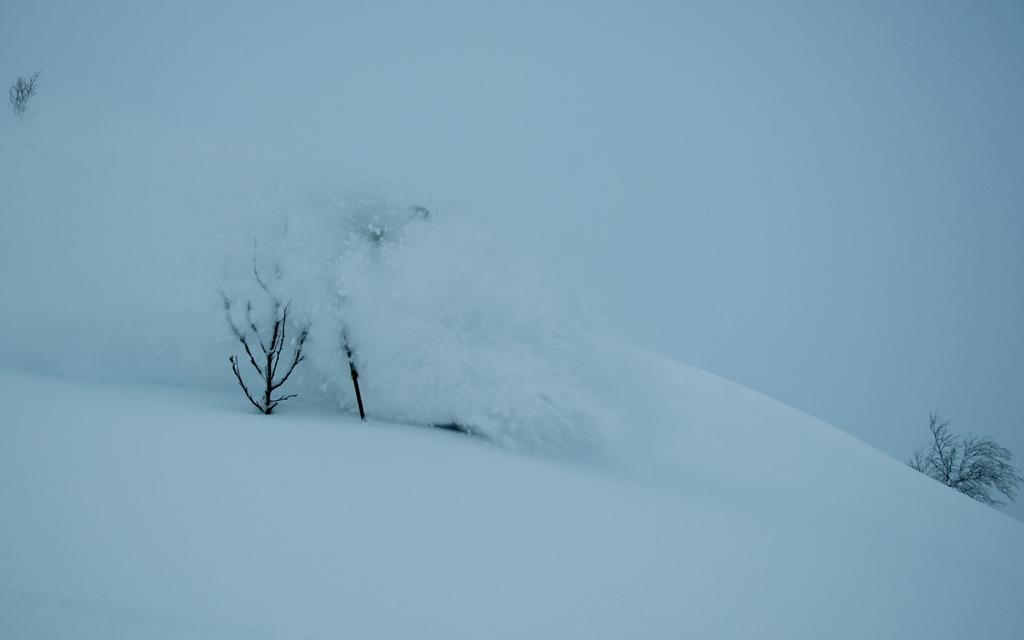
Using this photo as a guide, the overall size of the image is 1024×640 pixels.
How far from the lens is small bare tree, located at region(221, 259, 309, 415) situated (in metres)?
4.04

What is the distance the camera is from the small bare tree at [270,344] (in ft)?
13.3

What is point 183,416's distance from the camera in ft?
11.6

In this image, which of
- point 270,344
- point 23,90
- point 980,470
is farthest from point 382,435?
point 980,470

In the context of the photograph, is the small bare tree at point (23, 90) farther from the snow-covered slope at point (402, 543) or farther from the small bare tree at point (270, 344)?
the snow-covered slope at point (402, 543)

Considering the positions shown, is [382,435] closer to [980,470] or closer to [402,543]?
[402,543]

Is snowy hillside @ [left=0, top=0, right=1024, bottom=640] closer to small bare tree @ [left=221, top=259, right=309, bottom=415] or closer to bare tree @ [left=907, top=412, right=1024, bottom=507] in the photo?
small bare tree @ [left=221, top=259, right=309, bottom=415]

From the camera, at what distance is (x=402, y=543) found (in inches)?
95.7

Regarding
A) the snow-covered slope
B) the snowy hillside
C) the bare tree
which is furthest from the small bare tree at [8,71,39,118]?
the bare tree

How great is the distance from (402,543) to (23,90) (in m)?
12.9

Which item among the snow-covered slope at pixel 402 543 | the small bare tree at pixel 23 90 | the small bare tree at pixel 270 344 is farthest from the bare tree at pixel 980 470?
the small bare tree at pixel 23 90

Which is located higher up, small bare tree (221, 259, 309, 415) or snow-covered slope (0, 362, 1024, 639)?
small bare tree (221, 259, 309, 415)

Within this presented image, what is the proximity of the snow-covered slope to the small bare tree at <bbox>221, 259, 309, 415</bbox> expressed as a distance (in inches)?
8.9

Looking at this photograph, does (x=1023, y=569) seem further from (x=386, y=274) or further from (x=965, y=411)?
(x=965, y=411)

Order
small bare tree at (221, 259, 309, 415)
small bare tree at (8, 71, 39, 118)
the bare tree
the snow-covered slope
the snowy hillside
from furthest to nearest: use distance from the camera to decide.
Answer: the bare tree, small bare tree at (8, 71, 39, 118), small bare tree at (221, 259, 309, 415), the snowy hillside, the snow-covered slope
